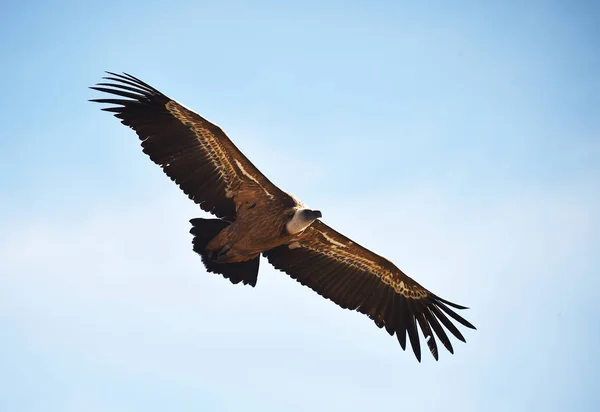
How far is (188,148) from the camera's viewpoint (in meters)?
12.7

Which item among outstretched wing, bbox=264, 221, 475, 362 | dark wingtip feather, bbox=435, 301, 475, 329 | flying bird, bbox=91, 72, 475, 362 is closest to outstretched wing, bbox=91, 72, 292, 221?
flying bird, bbox=91, 72, 475, 362

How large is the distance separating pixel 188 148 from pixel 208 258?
174cm

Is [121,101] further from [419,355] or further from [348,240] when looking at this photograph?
[419,355]

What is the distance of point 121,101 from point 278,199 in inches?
110

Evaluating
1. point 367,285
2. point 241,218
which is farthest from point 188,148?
point 367,285

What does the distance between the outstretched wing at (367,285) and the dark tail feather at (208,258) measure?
2.71ft

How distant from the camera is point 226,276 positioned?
13055 millimetres

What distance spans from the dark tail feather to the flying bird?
2 cm

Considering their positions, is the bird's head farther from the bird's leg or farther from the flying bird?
the bird's leg

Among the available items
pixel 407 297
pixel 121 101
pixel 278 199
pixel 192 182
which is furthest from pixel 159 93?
pixel 407 297

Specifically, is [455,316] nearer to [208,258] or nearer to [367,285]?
[367,285]

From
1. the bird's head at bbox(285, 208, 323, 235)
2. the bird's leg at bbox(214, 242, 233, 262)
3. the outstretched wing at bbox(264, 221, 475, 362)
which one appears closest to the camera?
the bird's head at bbox(285, 208, 323, 235)

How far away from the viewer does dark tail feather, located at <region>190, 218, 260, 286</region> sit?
1288 cm

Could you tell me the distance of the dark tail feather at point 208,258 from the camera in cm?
1288
